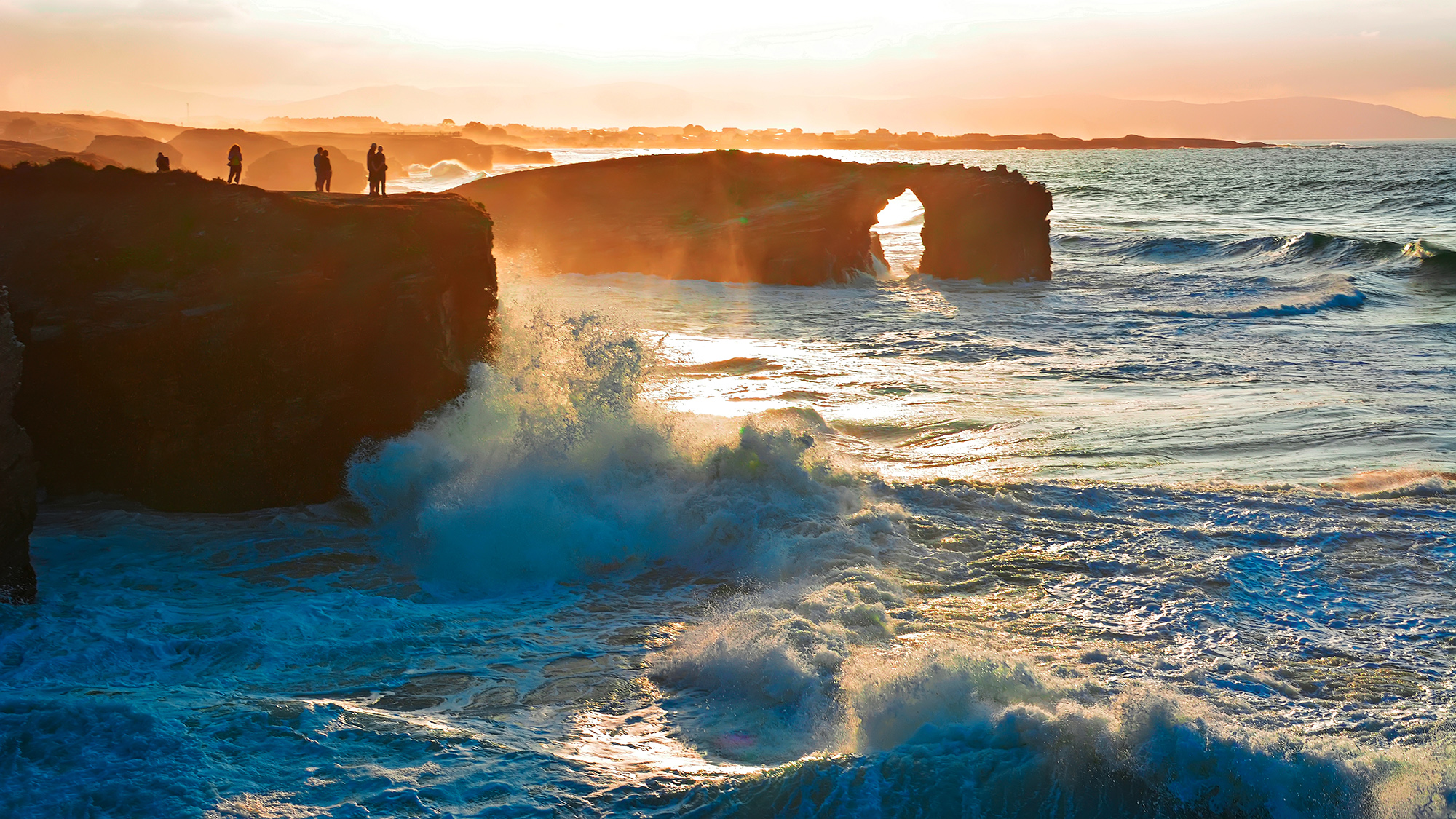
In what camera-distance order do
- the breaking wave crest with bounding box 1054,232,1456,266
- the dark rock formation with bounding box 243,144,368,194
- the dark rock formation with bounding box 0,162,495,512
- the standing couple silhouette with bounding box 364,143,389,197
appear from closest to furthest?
1. the dark rock formation with bounding box 0,162,495,512
2. the standing couple silhouette with bounding box 364,143,389,197
3. the breaking wave crest with bounding box 1054,232,1456,266
4. the dark rock formation with bounding box 243,144,368,194

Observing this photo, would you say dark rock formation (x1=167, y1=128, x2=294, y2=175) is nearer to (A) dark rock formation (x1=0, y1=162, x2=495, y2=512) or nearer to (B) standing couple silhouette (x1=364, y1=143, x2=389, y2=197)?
(B) standing couple silhouette (x1=364, y1=143, x2=389, y2=197)

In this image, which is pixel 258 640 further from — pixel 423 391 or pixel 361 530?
pixel 423 391

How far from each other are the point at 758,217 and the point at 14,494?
28989mm

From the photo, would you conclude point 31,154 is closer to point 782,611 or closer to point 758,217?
point 758,217

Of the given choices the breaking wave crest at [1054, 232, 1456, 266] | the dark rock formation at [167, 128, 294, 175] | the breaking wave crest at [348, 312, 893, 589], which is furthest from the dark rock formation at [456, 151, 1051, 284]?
the dark rock formation at [167, 128, 294, 175]

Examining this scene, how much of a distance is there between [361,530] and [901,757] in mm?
7179

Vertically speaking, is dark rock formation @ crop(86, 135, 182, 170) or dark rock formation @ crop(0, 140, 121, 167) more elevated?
dark rock formation @ crop(86, 135, 182, 170)

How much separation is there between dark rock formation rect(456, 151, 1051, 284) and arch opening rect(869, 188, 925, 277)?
46.1 inches

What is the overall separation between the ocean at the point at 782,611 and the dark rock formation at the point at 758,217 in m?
15.6

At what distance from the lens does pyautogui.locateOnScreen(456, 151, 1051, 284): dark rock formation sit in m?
33.2

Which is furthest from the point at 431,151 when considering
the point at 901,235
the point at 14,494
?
the point at 14,494

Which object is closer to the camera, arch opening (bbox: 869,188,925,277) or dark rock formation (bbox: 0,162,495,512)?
dark rock formation (bbox: 0,162,495,512)

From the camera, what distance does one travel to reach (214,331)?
11641 mm

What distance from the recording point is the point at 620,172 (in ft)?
130
